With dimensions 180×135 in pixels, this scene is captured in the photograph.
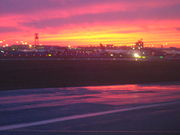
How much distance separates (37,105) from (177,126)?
5.28 metres

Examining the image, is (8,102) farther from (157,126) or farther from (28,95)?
(157,126)

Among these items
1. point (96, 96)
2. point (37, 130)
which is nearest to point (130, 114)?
point (37, 130)

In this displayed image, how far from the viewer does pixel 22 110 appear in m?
11.5

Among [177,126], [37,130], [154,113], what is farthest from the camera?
[154,113]

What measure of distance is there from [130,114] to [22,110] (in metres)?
3.39

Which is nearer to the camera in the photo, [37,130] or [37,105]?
[37,130]

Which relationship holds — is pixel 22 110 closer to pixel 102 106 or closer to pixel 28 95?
pixel 102 106

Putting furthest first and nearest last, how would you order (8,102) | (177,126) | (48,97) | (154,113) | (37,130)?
(48,97) < (8,102) < (154,113) < (177,126) < (37,130)

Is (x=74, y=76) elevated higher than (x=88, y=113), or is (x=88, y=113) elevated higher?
(x=88, y=113)

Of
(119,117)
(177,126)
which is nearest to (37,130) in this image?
(119,117)

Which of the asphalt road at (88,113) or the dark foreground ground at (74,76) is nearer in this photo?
the asphalt road at (88,113)

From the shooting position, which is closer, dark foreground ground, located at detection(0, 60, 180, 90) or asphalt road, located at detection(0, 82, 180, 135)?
asphalt road, located at detection(0, 82, 180, 135)

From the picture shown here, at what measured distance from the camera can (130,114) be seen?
35.8 ft

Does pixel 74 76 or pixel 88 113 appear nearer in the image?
pixel 88 113
